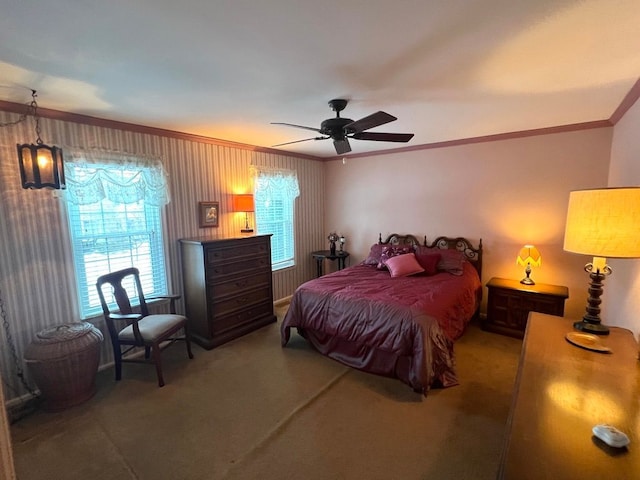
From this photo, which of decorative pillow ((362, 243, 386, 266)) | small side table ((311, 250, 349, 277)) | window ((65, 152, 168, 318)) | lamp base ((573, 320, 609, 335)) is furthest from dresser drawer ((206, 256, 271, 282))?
lamp base ((573, 320, 609, 335))

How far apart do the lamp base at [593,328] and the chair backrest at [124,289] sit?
3628 mm

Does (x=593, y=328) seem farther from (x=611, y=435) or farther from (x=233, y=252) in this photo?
(x=233, y=252)

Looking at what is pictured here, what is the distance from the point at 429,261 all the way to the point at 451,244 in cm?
65

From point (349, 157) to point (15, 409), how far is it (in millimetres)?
4924

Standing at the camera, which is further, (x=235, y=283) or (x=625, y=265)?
(x=235, y=283)

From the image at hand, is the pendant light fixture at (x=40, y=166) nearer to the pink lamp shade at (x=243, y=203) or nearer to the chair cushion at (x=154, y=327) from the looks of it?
the chair cushion at (x=154, y=327)

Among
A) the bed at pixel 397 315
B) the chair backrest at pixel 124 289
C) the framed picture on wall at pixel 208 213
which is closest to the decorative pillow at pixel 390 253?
the bed at pixel 397 315

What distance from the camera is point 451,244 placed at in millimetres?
4293

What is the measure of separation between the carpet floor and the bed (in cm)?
18

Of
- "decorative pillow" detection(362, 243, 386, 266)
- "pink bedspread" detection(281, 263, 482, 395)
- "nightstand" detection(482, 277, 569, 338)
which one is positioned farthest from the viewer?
"decorative pillow" detection(362, 243, 386, 266)

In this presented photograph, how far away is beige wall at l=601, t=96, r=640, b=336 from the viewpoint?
6.50ft

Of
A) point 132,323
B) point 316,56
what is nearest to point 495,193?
point 316,56

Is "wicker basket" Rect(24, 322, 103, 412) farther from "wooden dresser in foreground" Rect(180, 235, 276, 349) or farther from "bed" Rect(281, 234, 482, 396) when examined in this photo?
"bed" Rect(281, 234, 482, 396)

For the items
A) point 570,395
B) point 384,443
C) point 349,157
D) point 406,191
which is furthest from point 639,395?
point 349,157
